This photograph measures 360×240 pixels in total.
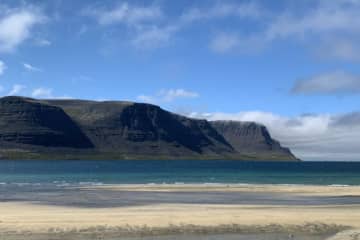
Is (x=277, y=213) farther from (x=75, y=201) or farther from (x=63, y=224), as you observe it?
(x=75, y=201)

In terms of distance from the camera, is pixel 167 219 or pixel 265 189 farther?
pixel 265 189

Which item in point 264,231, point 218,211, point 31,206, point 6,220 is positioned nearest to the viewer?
point 264,231

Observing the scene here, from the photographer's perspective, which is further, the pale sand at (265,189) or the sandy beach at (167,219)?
the pale sand at (265,189)

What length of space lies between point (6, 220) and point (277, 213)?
14.5 m

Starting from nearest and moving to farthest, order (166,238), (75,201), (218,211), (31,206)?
(166,238) < (218,211) < (31,206) < (75,201)

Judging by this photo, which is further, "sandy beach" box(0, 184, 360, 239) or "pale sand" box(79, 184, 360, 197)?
"pale sand" box(79, 184, 360, 197)

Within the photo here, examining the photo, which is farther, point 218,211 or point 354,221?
point 218,211

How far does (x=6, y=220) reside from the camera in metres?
29.5

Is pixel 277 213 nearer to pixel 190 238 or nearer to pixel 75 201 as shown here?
pixel 190 238

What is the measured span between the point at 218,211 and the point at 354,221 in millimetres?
8079

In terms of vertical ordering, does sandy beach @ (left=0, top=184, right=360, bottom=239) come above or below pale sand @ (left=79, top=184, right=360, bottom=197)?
below

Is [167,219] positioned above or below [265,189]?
below

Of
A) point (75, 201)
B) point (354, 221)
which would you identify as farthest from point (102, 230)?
point (75, 201)

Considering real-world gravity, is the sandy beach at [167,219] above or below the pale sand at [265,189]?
below
